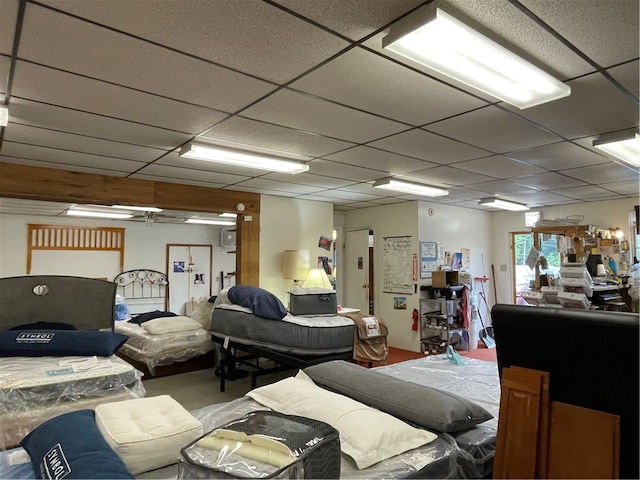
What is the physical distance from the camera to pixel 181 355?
190 inches

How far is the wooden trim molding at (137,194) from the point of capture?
157 inches

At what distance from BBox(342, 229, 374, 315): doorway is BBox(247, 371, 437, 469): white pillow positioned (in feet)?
16.9

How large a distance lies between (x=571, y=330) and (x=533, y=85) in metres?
1.34

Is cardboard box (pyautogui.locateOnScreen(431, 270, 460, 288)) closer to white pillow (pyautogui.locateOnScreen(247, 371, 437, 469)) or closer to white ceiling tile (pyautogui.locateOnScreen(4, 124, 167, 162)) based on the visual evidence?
white ceiling tile (pyautogui.locateOnScreen(4, 124, 167, 162))

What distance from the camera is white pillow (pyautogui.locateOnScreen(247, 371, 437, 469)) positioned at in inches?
61.7

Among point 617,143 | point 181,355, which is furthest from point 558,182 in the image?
point 181,355

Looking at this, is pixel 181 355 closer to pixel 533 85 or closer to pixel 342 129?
pixel 342 129

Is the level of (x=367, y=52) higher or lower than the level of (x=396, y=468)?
higher

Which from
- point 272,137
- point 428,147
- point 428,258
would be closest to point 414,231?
point 428,258

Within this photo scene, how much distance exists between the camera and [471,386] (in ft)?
8.46

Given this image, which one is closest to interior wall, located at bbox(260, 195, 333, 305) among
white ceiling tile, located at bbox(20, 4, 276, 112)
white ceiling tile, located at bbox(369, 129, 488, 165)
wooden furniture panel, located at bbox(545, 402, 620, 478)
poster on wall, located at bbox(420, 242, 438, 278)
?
poster on wall, located at bbox(420, 242, 438, 278)

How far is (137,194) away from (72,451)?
12.4 feet

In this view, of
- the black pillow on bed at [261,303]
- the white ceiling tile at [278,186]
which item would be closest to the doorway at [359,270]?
the white ceiling tile at [278,186]

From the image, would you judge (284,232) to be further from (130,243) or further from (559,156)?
(130,243)
